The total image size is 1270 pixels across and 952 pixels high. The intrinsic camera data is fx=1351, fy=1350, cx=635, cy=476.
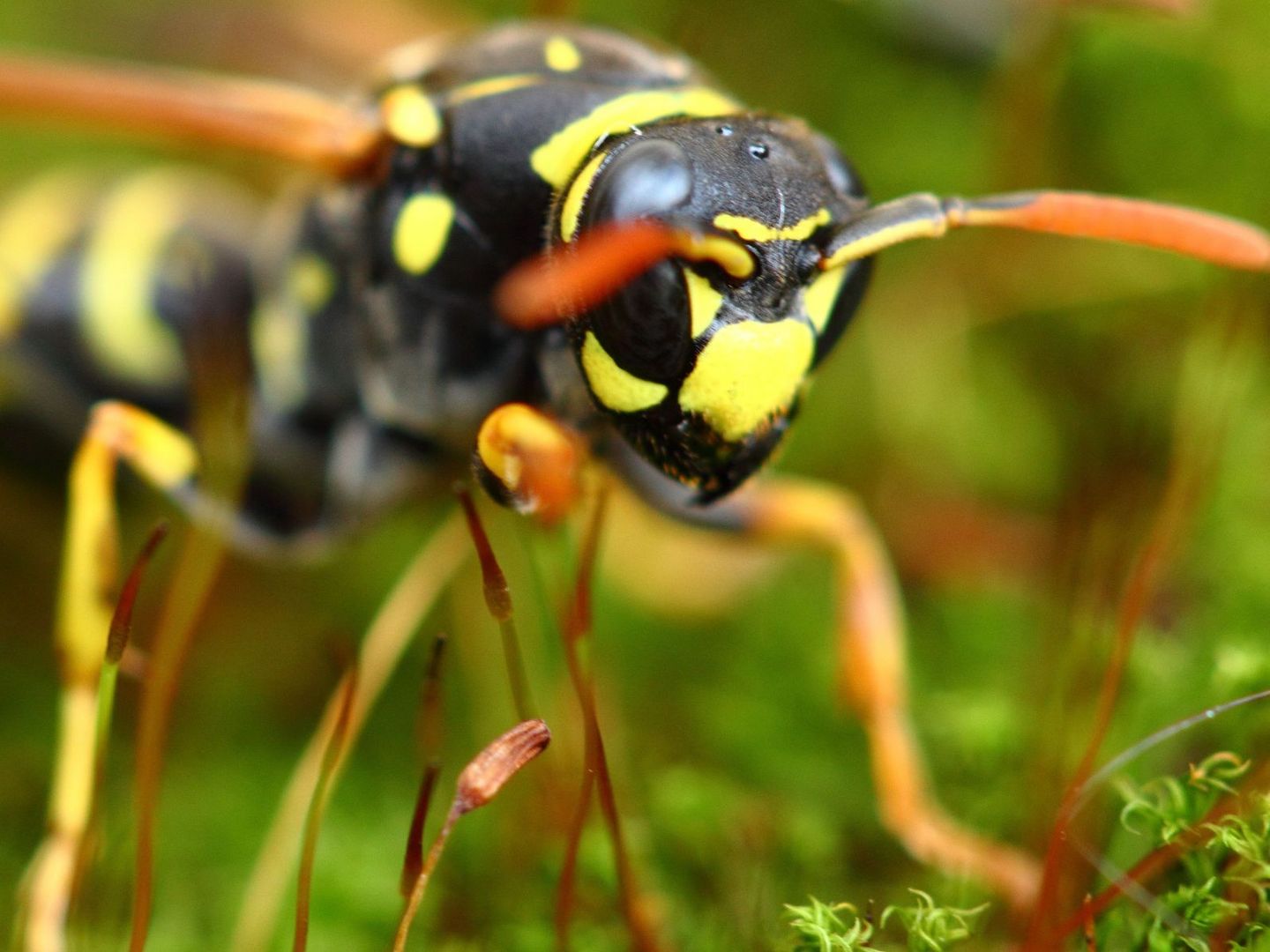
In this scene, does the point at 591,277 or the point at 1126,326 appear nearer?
the point at 591,277

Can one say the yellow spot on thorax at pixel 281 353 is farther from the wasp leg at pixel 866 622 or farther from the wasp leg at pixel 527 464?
the wasp leg at pixel 527 464

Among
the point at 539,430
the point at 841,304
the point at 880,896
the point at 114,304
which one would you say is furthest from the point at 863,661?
the point at 114,304

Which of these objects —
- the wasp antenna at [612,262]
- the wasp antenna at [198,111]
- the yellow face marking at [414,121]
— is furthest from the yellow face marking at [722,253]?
the wasp antenna at [198,111]

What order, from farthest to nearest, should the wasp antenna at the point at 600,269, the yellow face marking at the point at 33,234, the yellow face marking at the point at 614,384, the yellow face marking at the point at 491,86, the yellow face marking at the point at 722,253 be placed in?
the yellow face marking at the point at 33,234, the yellow face marking at the point at 491,86, the yellow face marking at the point at 614,384, the yellow face marking at the point at 722,253, the wasp antenna at the point at 600,269

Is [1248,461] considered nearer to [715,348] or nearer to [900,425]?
[900,425]

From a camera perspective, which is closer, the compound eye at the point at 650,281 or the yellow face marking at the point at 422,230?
the compound eye at the point at 650,281

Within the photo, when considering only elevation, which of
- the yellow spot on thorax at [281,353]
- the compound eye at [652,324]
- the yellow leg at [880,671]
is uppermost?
the compound eye at [652,324]

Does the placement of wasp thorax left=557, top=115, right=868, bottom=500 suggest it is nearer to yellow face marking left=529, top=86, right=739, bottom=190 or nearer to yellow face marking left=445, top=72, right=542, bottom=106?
yellow face marking left=529, top=86, right=739, bottom=190
